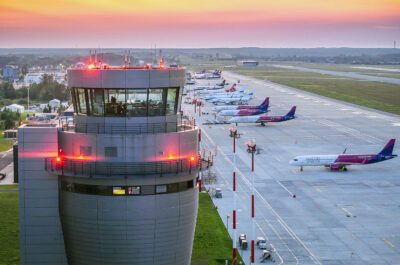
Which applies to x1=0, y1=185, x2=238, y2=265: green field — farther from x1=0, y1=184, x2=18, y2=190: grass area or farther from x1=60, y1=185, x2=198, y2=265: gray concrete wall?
x1=60, y1=185, x2=198, y2=265: gray concrete wall

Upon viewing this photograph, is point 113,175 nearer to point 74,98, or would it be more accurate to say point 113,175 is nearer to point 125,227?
point 125,227

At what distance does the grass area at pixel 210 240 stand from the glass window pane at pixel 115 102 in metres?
27.8

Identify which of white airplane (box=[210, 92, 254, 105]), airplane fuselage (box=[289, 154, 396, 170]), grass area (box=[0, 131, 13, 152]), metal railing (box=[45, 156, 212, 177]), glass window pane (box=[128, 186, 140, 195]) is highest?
metal railing (box=[45, 156, 212, 177])

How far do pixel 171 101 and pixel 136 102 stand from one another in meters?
1.46

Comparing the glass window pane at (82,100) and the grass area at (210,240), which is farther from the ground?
the glass window pane at (82,100)

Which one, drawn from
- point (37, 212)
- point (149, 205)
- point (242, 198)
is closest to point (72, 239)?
point (37, 212)

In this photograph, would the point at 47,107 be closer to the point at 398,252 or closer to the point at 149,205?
the point at 398,252

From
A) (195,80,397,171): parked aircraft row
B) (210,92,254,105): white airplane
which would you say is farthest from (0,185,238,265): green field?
(210,92,254,105): white airplane

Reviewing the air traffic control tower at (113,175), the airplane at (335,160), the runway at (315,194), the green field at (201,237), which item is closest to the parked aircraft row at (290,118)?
the airplane at (335,160)

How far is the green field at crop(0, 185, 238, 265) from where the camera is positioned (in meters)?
50.8

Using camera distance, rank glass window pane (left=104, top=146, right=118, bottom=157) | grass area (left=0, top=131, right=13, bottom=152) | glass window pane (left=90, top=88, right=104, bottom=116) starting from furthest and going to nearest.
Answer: grass area (left=0, top=131, right=13, bottom=152), glass window pane (left=90, top=88, right=104, bottom=116), glass window pane (left=104, top=146, right=118, bottom=157)

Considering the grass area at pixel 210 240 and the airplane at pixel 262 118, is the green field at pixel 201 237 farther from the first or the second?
the airplane at pixel 262 118

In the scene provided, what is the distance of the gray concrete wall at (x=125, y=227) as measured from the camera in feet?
76.0

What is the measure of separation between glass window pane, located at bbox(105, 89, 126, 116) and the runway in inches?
1200
